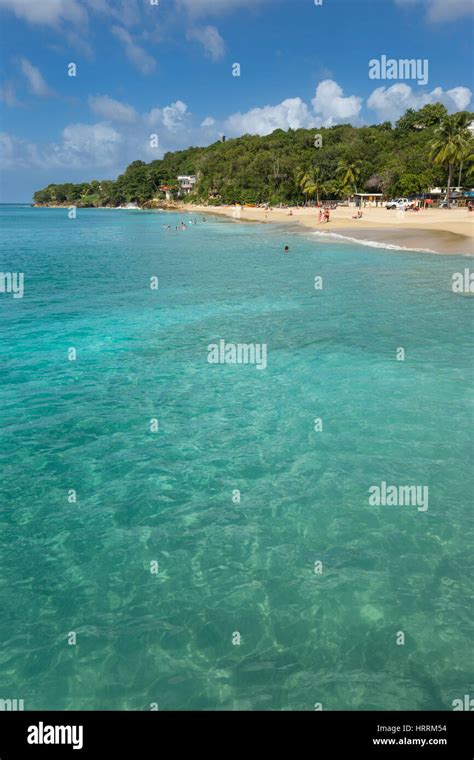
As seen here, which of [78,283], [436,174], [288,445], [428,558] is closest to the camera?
[428,558]

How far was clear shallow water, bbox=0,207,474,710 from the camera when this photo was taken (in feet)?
22.2

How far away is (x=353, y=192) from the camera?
128125 mm

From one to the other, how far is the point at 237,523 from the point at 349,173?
129445 mm

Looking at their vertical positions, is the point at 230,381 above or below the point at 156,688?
above

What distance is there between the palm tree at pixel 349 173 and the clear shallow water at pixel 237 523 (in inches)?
4550

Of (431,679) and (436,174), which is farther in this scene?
(436,174)

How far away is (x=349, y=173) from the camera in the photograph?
12406cm

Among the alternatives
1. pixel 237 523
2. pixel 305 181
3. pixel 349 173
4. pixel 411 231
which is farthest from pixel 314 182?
pixel 237 523

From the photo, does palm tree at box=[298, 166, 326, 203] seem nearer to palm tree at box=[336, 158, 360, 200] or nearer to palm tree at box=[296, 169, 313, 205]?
palm tree at box=[296, 169, 313, 205]

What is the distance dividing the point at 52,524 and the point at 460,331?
1810cm

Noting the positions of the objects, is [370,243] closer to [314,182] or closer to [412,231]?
[412,231]
